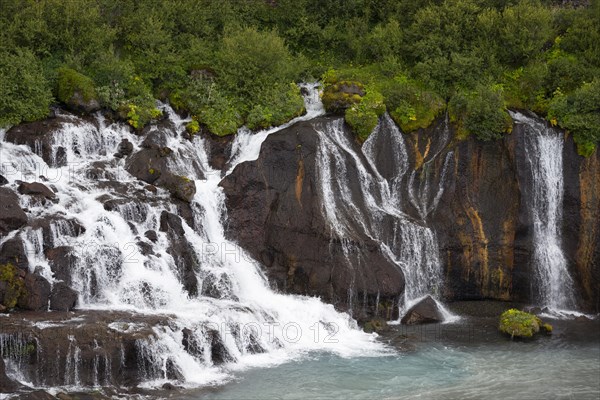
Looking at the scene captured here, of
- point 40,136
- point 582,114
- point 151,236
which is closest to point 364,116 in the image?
point 582,114

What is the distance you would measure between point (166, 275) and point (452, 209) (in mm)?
10598

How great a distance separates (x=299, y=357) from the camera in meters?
22.2

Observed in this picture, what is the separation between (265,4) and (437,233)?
16.0 meters

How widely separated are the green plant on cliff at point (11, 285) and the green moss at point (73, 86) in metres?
8.68

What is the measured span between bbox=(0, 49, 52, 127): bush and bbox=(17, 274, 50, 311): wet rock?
7.45 metres

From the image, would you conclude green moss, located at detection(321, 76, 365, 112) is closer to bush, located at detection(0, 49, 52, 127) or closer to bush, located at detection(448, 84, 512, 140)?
bush, located at detection(448, 84, 512, 140)

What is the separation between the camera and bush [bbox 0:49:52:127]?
26.8 m

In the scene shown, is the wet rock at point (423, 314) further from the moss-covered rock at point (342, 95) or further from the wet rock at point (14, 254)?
the wet rock at point (14, 254)

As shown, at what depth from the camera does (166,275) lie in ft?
77.9

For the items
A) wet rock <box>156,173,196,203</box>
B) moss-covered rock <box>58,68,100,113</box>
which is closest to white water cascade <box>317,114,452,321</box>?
wet rock <box>156,173,196,203</box>

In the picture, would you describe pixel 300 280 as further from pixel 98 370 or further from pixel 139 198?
pixel 98 370

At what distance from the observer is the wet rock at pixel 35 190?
78.4 ft

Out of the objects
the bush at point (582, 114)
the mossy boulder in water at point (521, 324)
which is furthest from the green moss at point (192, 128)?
the bush at point (582, 114)

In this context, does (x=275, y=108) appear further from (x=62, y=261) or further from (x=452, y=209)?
(x=62, y=261)
